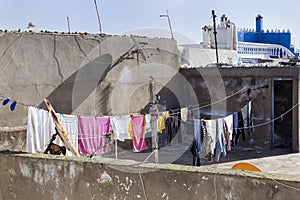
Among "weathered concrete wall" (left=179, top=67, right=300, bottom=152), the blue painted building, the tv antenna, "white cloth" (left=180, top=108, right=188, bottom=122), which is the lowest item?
"white cloth" (left=180, top=108, right=188, bottom=122)

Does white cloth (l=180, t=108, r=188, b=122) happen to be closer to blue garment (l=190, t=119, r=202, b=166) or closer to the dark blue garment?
the dark blue garment

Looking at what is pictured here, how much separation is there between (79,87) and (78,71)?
437mm

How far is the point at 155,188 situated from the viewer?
4191mm

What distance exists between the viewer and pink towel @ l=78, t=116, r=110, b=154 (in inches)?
361

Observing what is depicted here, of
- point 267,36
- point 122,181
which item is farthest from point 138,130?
point 267,36

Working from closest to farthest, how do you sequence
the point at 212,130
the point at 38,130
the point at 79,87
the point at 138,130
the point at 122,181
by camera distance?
the point at 122,181 < the point at 38,130 < the point at 212,130 < the point at 138,130 < the point at 79,87

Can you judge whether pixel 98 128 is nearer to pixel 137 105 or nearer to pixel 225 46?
pixel 137 105

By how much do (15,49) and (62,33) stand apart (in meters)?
1.42

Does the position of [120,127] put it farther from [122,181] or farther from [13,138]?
[122,181]

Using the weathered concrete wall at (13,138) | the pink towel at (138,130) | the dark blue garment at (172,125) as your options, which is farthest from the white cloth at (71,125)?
the dark blue garment at (172,125)

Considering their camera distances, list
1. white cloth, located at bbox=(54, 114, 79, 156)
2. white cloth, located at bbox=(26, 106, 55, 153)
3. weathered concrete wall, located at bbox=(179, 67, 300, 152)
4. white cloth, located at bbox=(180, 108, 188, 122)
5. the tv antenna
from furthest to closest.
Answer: white cloth, located at bbox=(180, 108, 188, 122)
weathered concrete wall, located at bbox=(179, 67, 300, 152)
the tv antenna
white cloth, located at bbox=(54, 114, 79, 156)
white cloth, located at bbox=(26, 106, 55, 153)

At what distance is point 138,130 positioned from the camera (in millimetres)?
10102

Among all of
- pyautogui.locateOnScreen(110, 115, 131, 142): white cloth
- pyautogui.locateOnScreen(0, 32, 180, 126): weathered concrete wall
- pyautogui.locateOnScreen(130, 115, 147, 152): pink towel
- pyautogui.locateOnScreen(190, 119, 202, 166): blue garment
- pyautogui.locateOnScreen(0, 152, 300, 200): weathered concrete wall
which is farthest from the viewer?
pyautogui.locateOnScreen(130, 115, 147, 152): pink towel

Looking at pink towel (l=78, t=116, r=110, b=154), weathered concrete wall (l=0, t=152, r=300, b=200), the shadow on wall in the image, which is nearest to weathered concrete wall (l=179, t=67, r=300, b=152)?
the shadow on wall
